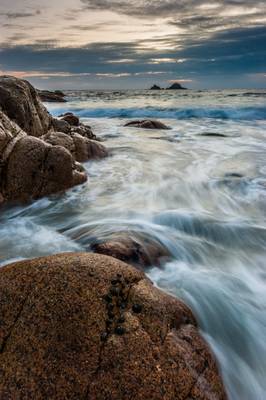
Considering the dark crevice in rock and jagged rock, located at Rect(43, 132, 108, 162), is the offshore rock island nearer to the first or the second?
the dark crevice in rock

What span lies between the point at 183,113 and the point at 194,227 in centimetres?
2453

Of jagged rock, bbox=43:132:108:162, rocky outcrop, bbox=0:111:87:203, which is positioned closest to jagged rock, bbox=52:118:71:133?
jagged rock, bbox=43:132:108:162

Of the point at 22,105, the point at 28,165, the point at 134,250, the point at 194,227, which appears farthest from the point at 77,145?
the point at 134,250

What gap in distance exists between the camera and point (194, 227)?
21.6 feet

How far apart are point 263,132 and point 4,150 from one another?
52.7 ft

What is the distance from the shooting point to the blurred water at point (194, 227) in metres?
3.97

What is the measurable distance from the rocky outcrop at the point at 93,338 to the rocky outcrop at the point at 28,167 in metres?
4.03

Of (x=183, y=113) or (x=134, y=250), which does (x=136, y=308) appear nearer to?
(x=134, y=250)

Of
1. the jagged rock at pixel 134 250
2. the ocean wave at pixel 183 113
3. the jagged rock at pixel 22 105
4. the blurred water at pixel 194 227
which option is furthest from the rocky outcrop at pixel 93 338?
the ocean wave at pixel 183 113

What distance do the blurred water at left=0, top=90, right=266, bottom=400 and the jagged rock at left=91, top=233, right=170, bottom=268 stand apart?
0.17 meters

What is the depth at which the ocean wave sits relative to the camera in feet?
91.9

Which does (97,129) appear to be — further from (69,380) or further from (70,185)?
(69,380)

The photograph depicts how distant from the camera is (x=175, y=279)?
4.70 m

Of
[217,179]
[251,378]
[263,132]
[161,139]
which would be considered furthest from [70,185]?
[263,132]
